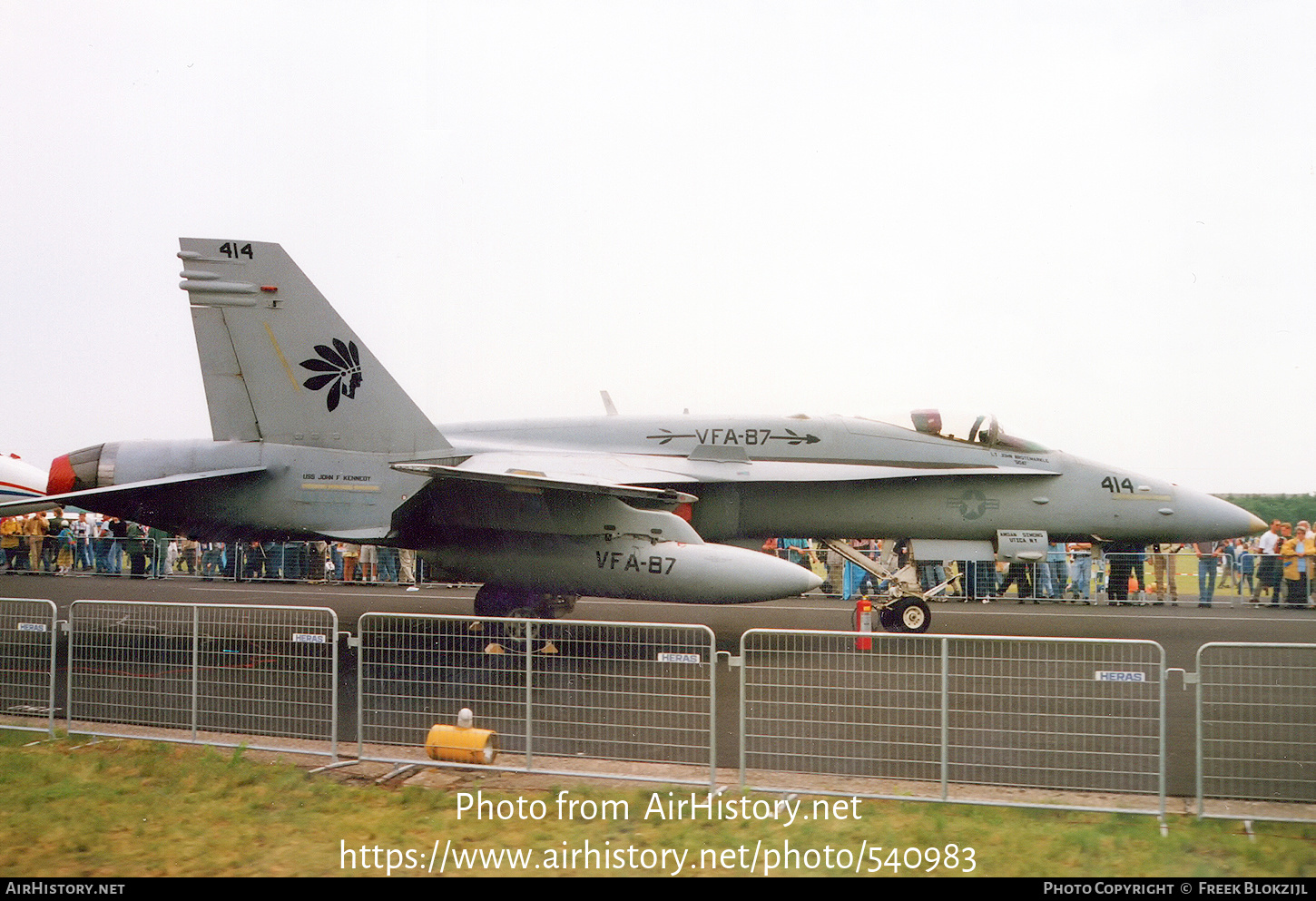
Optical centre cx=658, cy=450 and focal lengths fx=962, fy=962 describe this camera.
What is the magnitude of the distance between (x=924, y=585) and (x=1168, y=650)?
7143 mm

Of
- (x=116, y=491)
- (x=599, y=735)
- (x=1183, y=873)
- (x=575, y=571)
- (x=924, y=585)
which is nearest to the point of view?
(x=1183, y=873)

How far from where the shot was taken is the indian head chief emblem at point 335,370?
10805 millimetres

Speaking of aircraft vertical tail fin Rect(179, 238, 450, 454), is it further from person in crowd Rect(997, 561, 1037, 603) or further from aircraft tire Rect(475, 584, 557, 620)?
person in crowd Rect(997, 561, 1037, 603)

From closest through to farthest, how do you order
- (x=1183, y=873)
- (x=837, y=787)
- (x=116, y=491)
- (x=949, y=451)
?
(x=1183, y=873) < (x=837, y=787) < (x=116, y=491) < (x=949, y=451)

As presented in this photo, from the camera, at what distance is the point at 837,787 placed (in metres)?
5.08

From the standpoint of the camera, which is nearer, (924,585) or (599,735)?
(599,735)

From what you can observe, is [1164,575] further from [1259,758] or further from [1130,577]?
[1259,758]

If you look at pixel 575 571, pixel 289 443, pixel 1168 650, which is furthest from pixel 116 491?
pixel 1168 650

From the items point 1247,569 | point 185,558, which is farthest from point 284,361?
point 1247,569

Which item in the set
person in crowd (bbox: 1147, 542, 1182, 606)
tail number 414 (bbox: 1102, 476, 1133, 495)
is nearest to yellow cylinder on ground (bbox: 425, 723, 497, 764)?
tail number 414 (bbox: 1102, 476, 1133, 495)

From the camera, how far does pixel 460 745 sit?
17.8 feet

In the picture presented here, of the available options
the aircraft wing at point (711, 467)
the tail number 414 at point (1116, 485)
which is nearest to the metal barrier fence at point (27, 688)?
the aircraft wing at point (711, 467)

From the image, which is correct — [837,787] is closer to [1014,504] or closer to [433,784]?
[433,784]

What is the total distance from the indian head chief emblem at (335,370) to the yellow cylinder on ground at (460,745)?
6187 mm
